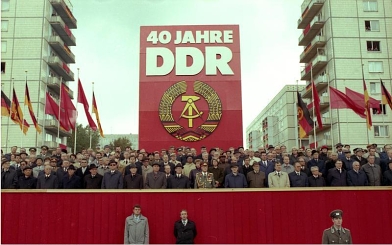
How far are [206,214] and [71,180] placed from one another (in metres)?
4.46

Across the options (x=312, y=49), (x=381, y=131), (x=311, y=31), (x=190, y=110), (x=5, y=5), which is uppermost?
(x=5, y=5)

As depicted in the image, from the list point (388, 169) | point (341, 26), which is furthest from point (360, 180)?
point (341, 26)

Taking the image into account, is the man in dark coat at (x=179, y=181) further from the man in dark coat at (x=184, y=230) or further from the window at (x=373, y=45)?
the window at (x=373, y=45)

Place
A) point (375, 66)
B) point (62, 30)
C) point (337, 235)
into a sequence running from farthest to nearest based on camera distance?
point (62, 30) < point (375, 66) < point (337, 235)

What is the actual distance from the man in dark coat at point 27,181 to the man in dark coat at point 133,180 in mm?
3075

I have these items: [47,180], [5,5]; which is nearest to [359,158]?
[47,180]

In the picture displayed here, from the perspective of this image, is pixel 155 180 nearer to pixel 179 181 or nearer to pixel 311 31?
pixel 179 181

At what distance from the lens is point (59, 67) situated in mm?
52750

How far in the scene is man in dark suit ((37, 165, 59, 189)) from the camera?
12508 millimetres

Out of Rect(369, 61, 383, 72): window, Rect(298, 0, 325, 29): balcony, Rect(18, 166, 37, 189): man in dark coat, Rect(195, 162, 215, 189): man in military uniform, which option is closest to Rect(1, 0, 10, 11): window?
Rect(298, 0, 325, 29): balcony

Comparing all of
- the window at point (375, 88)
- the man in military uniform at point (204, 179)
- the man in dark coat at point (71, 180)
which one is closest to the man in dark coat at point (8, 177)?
the man in dark coat at point (71, 180)

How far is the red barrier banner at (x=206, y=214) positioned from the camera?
1167 cm

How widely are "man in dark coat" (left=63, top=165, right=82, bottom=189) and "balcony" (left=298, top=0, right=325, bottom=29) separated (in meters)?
47.3

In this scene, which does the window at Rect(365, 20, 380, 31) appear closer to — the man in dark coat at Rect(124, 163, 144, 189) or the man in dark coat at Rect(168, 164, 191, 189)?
the man in dark coat at Rect(168, 164, 191, 189)
